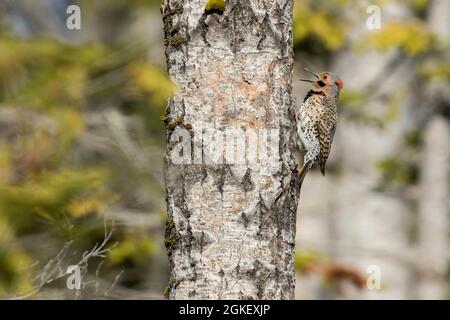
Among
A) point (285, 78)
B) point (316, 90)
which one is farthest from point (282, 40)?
point (316, 90)

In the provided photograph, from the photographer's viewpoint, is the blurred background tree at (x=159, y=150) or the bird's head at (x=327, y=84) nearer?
the bird's head at (x=327, y=84)

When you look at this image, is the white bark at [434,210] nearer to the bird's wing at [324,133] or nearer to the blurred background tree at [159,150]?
the blurred background tree at [159,150]

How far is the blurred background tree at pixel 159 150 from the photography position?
9.67 meters

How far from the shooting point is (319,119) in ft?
23.5

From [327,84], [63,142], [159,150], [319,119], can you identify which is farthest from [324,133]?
[63,142]

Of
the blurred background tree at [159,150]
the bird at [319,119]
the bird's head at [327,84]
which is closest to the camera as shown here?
the bird at [319,119]

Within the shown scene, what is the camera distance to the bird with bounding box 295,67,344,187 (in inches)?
278

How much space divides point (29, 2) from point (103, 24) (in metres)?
2.29

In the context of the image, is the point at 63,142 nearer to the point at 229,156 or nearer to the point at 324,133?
the point at 324,133

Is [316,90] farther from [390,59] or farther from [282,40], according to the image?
[390,59]

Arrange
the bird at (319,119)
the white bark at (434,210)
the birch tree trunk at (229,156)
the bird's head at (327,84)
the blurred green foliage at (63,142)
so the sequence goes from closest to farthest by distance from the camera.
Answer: the birch tree trunk at (229,156) → the bird at (319,119) → the bird's head at (327,84) → the blurred green foliage at (63,142) → the white bark at (434,210)

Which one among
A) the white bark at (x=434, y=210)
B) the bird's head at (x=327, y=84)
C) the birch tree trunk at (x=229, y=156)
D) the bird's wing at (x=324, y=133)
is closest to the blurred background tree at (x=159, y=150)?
the white bark at (x=434, y=210)

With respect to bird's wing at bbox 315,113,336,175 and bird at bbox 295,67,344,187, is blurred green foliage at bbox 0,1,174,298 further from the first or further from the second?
bird's wing at bbox 315,113,336,175

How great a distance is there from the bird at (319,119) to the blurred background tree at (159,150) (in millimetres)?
1713
